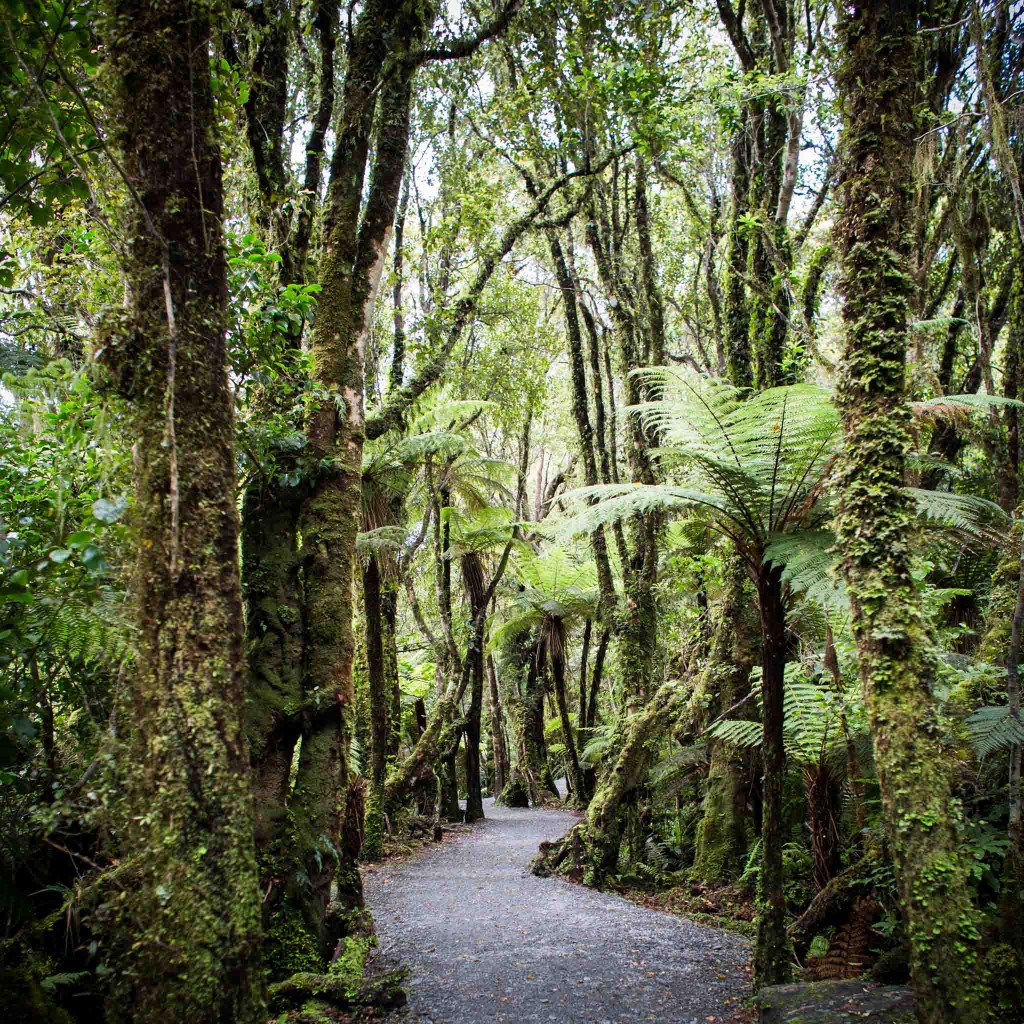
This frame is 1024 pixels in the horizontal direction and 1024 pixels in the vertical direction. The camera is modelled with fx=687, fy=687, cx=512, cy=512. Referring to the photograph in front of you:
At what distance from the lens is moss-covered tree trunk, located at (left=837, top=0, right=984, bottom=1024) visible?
2.28m

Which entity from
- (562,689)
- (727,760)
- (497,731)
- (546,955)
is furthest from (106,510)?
(497,731)

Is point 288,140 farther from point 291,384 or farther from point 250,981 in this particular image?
point 250,981

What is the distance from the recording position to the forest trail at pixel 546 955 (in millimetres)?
3686

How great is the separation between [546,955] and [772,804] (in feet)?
6.52

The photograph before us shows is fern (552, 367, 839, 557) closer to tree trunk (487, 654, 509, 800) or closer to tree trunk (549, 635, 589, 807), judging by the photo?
tree trunk (549, 635, 589, 807)

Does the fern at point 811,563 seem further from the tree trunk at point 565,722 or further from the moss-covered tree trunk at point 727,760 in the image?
the tree trunk at point 565,722

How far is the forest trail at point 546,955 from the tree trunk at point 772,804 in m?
0.39

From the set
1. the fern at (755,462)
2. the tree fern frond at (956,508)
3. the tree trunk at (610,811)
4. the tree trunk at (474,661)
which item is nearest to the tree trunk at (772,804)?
the fern at (755,462)

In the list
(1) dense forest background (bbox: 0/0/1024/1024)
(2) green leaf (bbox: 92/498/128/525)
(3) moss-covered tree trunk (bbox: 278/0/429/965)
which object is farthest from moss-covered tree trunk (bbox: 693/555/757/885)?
(2) green leaf (bbox: 92/498/128/525)

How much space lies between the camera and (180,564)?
2.10 metres

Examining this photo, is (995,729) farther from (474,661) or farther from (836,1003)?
(474,661)

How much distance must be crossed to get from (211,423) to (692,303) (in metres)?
15.7

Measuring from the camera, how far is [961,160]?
7.71 m

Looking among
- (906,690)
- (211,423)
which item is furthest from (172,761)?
(906,690)
